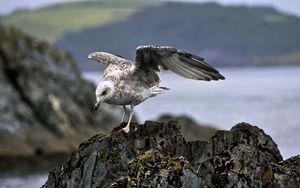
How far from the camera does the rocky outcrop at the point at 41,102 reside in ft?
146

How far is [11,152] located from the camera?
43.6 meters

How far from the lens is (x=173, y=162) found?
1323 centimetres

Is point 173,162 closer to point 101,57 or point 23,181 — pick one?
point 101,57

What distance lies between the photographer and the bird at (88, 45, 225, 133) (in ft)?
54.3

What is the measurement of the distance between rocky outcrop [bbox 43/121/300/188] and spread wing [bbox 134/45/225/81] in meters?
1.52

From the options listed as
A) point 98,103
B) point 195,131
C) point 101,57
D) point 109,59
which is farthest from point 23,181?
point 98,103

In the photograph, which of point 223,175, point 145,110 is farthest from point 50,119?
point 145,110

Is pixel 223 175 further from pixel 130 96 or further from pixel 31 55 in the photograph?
pixel 31 55

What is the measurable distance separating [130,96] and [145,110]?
80501mm

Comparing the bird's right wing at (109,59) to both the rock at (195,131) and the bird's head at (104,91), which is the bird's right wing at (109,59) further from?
the rock at (195,131)

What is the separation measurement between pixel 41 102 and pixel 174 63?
29.9m

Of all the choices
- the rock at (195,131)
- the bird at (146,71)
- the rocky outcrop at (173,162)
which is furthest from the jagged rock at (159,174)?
the rock at (195,131)

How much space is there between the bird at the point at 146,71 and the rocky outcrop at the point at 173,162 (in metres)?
0.86

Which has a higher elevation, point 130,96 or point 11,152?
point 11,152
